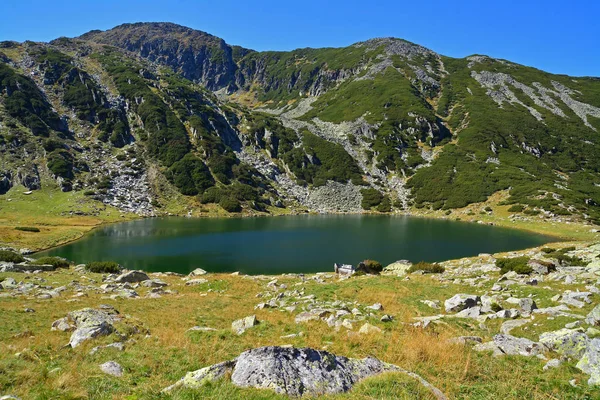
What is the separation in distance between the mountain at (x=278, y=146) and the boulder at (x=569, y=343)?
3624 inches

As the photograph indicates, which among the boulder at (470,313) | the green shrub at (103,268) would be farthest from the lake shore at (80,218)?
the boulder at (470,313)

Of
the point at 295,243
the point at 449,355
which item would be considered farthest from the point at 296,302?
the point at 295,243

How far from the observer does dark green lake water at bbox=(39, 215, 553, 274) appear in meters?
44.8

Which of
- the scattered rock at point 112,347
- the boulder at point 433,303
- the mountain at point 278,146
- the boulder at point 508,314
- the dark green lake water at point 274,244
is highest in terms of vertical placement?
the mountain at point 278,146

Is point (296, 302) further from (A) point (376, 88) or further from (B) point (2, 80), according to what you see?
(A) point (376, 88)

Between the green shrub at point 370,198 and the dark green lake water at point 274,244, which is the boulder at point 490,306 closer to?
the dark green lake water at point 274,244

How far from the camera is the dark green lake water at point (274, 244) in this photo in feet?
147

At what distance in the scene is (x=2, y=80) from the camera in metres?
120

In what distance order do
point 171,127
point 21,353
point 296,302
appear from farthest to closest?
point 171,127
point 296,302
point 21,353

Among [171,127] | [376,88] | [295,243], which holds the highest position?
[376,88]

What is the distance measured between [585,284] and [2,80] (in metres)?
170

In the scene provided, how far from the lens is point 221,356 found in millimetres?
9648

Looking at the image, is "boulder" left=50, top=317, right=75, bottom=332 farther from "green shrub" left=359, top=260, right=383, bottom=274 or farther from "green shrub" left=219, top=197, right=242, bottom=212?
"green shrub" left=219, top=197, right=242, bottom=212

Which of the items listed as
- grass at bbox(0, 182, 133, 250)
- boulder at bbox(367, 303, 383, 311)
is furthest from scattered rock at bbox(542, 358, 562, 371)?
grass at bbox(0, 182, 133, 250)
